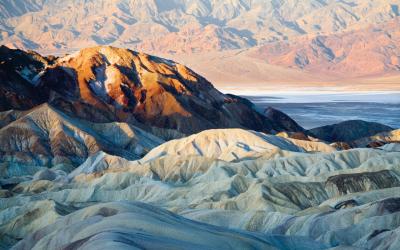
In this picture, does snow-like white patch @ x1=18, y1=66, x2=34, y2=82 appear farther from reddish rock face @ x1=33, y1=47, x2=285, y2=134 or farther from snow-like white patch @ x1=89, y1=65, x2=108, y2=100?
snow-like white patch @ x1=89, y1=65, x2=108, y2=100

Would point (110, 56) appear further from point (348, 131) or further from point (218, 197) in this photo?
point (218, 197)

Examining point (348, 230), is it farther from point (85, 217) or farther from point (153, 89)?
point (153, 89)

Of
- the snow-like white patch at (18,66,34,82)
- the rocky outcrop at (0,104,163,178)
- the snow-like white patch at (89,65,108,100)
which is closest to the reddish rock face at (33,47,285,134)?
the snow-like white patch at (89,65,108,100)

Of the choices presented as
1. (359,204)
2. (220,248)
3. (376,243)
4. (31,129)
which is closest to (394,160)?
(359,204)

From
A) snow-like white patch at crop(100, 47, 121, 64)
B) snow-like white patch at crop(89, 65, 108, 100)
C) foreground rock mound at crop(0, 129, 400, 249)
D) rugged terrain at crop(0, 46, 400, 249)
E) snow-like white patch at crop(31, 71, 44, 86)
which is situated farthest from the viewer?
snow-like white patch at crop(100, 47, 121, 64)

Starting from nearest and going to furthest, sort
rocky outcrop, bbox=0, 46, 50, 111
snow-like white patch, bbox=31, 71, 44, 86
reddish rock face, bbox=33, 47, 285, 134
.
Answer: rocky outcrop, bbox=0, 46, 50, 111
reddish rock face, bbox=33, 47, 285, 134
snow-like white patch, bbox=31, 71, 44, 86

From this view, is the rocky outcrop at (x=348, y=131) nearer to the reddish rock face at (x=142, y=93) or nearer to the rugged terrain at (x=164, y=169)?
the rugged terrain at (x=164, y=169)

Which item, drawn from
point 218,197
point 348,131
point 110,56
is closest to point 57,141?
point 218,197

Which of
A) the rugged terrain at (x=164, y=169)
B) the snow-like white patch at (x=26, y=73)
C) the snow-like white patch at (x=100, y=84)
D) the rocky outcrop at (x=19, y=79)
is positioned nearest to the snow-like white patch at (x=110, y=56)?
the rugged terrain at (x=164, y=169)
